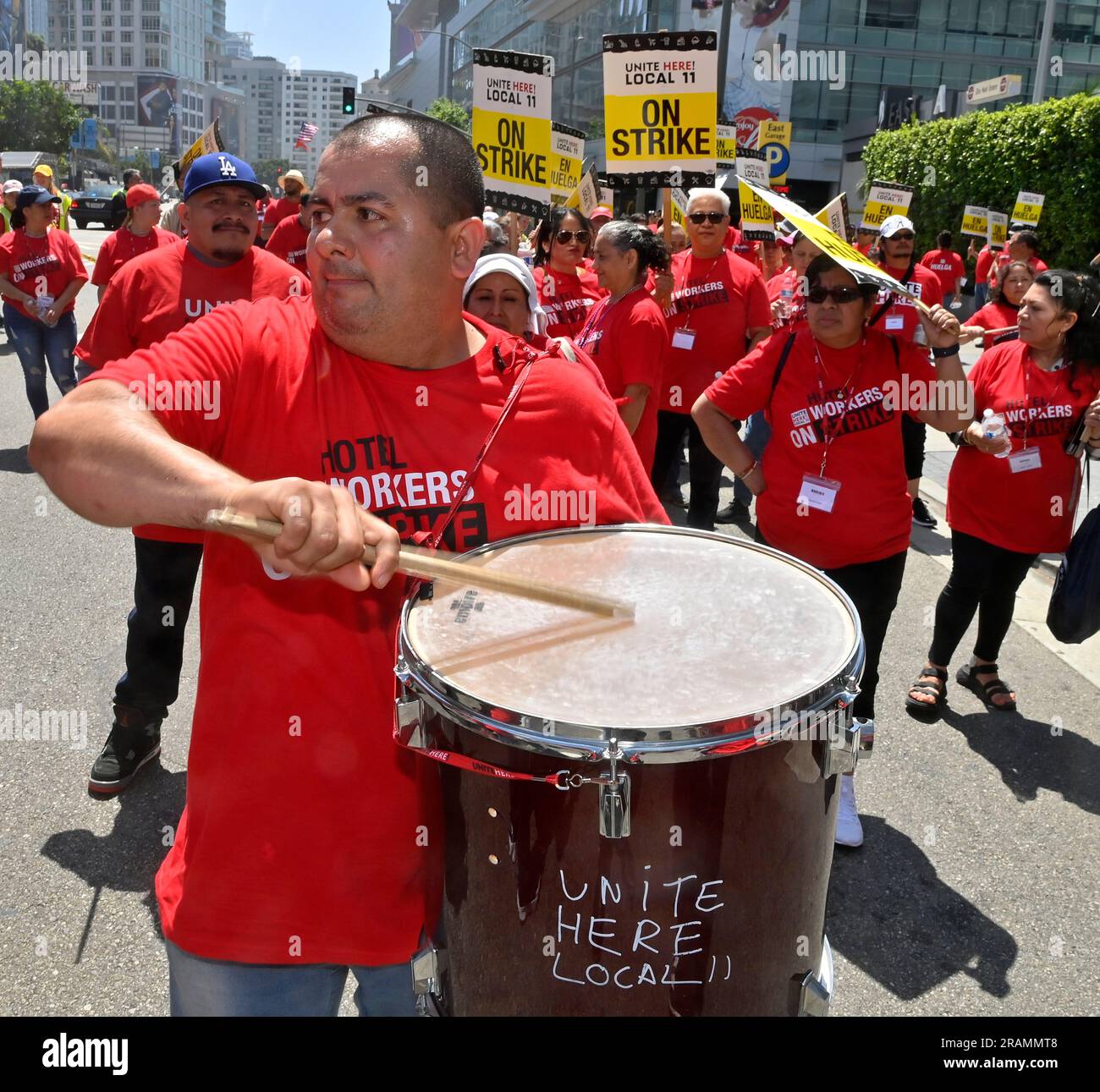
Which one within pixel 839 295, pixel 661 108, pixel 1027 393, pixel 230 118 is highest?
pixel 230 118

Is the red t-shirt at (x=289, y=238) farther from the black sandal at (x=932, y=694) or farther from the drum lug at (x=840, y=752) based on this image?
the drum lug at (x=840, y=752)

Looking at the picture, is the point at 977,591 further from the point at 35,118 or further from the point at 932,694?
the point at 35,118

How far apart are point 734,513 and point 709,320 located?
163cm

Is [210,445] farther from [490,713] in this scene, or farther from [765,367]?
[765,367]

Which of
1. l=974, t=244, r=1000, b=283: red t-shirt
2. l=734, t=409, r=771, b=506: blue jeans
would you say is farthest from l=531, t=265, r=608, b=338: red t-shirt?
l=974, t=244, r=1000, b=283: red t-shirt

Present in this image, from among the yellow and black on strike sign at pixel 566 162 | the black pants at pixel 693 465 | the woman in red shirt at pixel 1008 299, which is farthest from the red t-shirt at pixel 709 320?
the yellow and black on strike sign at pixel 566 162

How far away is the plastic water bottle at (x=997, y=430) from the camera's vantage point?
4891mm

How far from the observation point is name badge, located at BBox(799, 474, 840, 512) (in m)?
4.04

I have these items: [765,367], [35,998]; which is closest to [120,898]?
[35,998]

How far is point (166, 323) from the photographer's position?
4.26 meters

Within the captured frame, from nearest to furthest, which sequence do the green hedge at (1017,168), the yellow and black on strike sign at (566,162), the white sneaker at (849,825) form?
the white sneaker at (849,825)
the yellow and black on strike sign at (566,162)
the green hedge at (1017,168)

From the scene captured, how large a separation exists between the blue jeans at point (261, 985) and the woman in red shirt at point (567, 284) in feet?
19.0

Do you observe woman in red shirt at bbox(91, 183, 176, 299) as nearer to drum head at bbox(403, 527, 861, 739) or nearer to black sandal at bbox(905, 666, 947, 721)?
black sandal at bbox(905, 666, 947, 721)

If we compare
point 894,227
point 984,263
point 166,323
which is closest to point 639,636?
point 166,323
